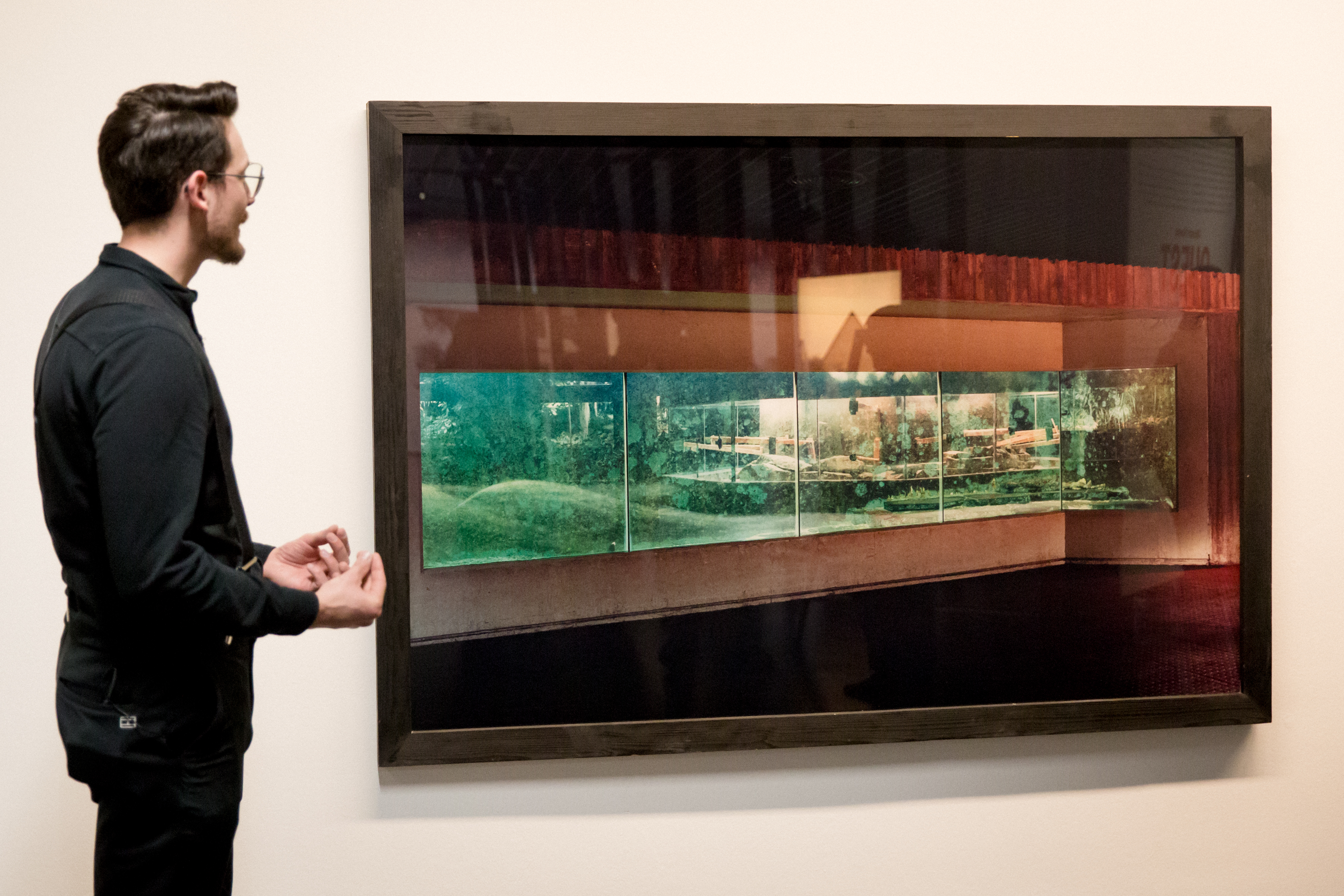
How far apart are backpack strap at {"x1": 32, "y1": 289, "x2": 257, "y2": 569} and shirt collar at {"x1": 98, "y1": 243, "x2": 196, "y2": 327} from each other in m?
0.03

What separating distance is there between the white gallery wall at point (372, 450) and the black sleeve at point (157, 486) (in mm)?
788

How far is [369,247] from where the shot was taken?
1.90 m

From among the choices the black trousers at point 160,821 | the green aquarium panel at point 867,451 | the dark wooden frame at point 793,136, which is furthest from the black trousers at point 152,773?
the green aquarium panel at point 867,451

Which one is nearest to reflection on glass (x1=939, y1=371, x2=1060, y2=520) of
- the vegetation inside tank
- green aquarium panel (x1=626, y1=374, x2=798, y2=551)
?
the vegetation inside tank

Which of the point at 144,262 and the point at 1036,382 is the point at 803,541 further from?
the point at 144,262

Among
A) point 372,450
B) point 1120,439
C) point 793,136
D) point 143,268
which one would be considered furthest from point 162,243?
point 1120,439

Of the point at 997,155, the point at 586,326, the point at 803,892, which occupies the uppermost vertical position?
the point at 997,155

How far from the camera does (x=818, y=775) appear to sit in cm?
205

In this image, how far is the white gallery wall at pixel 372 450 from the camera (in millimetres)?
1903

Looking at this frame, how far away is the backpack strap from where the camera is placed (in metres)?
1.16

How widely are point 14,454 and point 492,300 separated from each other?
43.6 inches

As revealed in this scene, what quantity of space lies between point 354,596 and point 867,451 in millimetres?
1173

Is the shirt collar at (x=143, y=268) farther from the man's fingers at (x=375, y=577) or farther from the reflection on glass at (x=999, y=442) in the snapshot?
the reflection on glass at (x=999, y=442)

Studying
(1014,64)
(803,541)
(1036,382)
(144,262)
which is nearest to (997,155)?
(1014,64)
